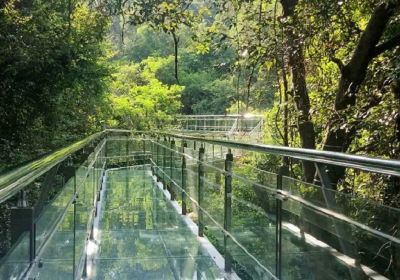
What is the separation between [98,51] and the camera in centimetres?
1323

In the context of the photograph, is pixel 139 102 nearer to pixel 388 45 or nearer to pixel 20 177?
pixel 388 45

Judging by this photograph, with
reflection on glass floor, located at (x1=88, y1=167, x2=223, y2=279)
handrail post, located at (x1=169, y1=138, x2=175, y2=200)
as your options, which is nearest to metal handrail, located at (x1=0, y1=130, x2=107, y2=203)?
reflection on glass floor, located at (x1=88, y1=167, x2=223, y2=279)

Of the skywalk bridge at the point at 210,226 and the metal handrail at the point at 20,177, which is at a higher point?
the metal handrail at the point at 20,177

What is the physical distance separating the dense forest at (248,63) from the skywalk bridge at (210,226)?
0.99 meters

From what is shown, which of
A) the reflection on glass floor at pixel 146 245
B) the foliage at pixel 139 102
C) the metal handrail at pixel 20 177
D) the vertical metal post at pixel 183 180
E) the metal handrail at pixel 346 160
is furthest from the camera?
the foliage at pixel 139 102

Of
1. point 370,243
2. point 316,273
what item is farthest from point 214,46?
point 370,243

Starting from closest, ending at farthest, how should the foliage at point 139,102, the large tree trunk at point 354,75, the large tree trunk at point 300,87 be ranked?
the large tree trunk at point 354,75 < the large tree trunk at point 300,87 < the foliage at point 139,102

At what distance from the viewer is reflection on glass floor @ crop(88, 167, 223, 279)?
13.3 feet

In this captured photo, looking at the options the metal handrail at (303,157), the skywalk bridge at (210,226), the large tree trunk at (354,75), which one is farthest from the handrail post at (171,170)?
the metal handrail at (303,157)

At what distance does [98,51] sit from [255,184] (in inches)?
426

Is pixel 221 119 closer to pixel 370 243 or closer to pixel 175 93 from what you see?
pixel 175 93

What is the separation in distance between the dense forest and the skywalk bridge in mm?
991

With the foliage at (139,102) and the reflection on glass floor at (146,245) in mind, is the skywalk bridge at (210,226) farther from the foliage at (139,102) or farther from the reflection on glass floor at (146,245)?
the foliage at (139,102)

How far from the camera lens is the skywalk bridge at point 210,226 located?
1.60m
